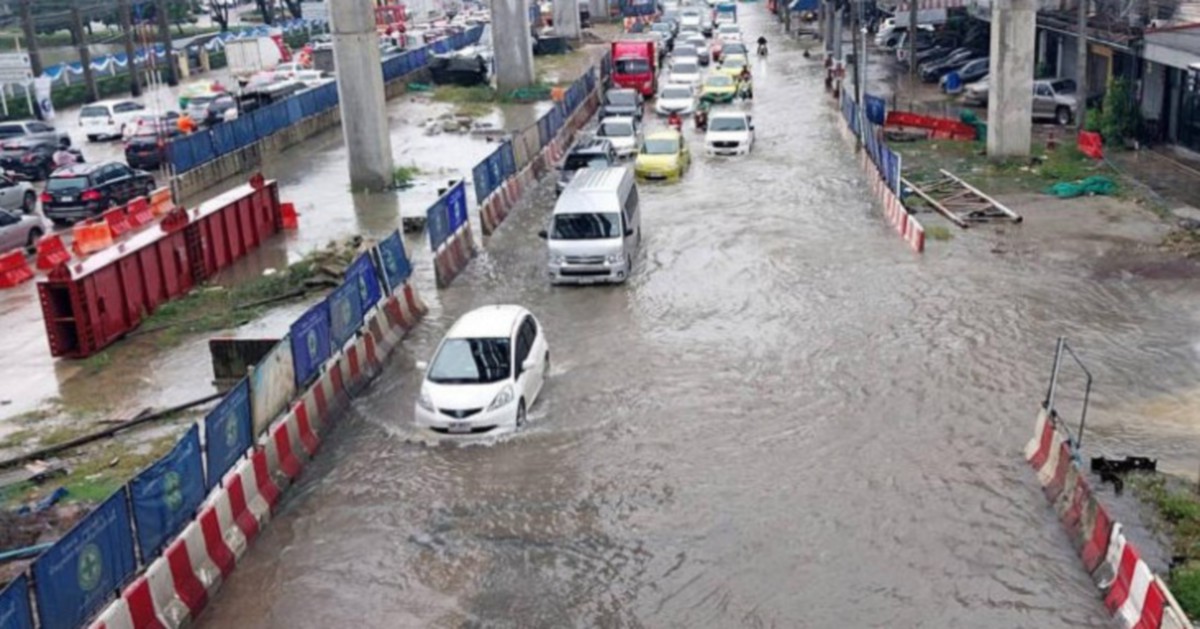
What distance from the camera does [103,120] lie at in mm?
49062

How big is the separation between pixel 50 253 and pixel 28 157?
14533mm

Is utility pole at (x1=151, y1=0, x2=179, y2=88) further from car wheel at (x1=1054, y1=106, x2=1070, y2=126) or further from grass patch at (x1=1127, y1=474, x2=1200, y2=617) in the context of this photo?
grass patch at (x1=1127, y1=474, x2=1200, y2=617)

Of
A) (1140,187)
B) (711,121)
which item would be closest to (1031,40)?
(1140,187)

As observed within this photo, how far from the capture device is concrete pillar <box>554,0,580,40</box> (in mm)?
83625

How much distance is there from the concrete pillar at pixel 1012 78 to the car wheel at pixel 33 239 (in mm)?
26510

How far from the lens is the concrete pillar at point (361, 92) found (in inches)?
1364

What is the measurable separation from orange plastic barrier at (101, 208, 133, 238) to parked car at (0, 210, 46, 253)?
63.9 inches

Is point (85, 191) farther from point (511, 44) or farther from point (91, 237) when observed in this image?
point (511, 44)

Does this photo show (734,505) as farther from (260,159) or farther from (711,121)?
(260,159)

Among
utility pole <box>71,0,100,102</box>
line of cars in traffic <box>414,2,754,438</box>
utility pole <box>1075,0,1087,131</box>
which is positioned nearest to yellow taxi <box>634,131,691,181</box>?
line of cars in traffic <box>414,2,754,438</box>

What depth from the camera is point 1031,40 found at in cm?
3425

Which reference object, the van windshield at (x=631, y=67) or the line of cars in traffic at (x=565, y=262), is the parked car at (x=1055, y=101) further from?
the van windshield at (x=631, y=67)

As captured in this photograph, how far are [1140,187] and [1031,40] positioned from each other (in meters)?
6.03

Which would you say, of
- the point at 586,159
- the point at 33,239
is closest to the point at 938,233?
the point at 586,159
